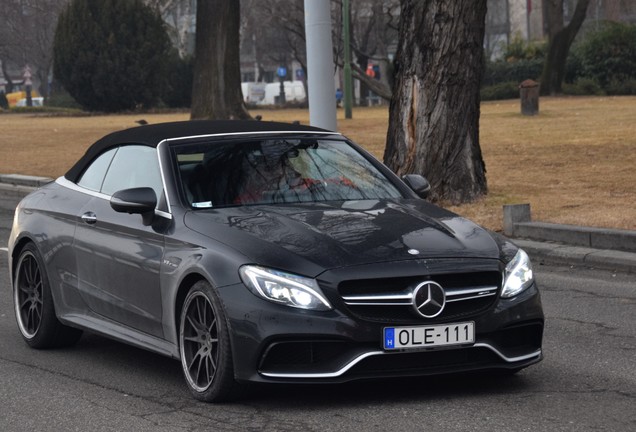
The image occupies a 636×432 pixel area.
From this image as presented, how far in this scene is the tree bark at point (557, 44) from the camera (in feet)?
171

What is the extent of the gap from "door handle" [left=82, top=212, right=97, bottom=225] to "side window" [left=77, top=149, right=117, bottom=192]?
0.99ft

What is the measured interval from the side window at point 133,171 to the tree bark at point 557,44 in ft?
149

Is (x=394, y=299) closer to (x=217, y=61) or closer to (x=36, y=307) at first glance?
(x=36, y=307)

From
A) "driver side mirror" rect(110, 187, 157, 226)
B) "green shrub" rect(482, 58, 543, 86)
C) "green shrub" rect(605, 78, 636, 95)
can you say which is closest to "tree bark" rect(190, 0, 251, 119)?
"green shrub" rect(605, 78, 636, 95)

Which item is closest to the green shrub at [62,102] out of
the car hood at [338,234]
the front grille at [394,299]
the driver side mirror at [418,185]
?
the driver side mirror at [418,185]

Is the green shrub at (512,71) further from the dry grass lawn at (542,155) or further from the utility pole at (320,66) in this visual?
the utility pole at (320,66)

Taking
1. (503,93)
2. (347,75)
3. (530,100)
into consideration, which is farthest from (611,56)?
(530,100)

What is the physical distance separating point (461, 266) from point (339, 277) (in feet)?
2.00

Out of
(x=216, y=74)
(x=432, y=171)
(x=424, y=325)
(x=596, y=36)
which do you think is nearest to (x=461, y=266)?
(x=424, y=325)

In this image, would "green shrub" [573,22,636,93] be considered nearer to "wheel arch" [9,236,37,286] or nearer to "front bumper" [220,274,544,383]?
"wheel arch" [9,236,37,286]

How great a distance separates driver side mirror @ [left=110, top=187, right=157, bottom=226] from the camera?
7.22 m

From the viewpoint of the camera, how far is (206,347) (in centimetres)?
664

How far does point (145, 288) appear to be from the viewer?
7168 millimetres

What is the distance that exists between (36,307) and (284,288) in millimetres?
2733
